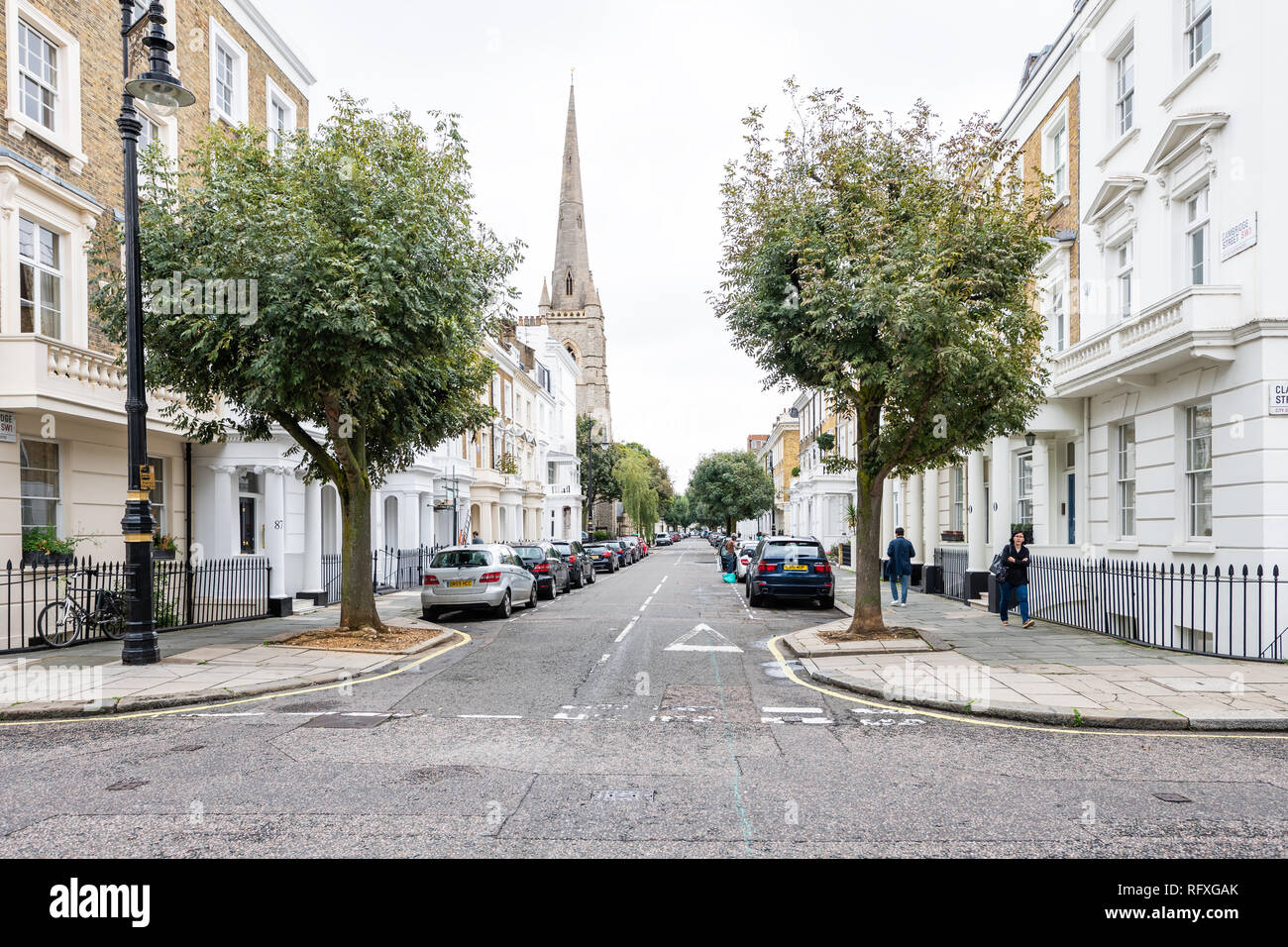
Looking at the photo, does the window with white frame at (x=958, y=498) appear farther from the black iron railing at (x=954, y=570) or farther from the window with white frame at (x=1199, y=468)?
the window with white frame at (x=1199, y=468)

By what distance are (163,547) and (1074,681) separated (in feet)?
53.2

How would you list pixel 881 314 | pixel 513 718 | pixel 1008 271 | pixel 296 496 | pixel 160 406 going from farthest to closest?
pixel 296 496 → pixel 160 406 → pixel 1008 271 → pixel 881 314 → pixel 513 718

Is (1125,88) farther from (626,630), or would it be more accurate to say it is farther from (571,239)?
(571,239)

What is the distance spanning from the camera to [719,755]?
6621 mm

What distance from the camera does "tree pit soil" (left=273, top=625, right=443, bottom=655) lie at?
1259 centimetres

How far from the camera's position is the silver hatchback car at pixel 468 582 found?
56.9ft

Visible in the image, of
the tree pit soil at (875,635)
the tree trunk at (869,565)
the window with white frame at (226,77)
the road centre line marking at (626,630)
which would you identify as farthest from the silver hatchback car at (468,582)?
the window with white frame at (226,77)

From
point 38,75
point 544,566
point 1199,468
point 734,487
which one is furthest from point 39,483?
point 734,487

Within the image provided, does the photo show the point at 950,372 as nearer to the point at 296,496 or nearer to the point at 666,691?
the point at 666,691

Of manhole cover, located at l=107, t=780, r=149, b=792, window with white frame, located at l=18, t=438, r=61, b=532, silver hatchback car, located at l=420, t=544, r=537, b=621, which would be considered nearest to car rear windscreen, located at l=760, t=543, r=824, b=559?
silver hatchback car, located at l=420, t=544, r=537, b=621

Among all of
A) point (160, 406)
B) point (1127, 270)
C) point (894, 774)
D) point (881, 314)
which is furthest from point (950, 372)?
point (160, 406)

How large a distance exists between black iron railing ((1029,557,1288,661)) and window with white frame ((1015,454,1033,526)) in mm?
2601

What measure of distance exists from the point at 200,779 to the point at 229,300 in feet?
25.5

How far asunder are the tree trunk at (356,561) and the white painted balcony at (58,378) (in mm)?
4136
